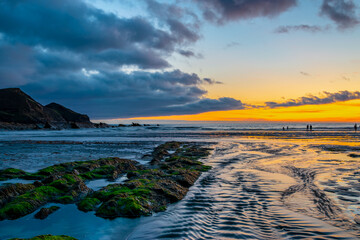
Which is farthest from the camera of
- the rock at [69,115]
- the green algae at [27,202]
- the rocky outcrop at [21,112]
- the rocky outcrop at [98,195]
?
the rock at [69,115]

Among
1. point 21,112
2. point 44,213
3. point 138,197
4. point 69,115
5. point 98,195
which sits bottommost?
point 44,213

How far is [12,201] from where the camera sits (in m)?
7.93

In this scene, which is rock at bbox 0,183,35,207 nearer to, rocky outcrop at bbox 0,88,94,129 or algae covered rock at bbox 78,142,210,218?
algae covered rock at bbox 78,142,210,218

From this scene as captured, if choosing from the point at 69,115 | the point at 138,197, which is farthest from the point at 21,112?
the point at 138,197

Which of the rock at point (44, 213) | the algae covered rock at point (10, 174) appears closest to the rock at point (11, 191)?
the rock at point (44, 213)

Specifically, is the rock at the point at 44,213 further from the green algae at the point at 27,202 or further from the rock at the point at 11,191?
the rock at the point at 11,191

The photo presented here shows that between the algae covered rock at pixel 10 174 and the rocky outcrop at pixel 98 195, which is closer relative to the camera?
the rocky outcrop at pixel 98 195

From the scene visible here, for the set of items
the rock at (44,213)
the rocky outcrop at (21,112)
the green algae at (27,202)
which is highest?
the rocky outcrop at (21,112)

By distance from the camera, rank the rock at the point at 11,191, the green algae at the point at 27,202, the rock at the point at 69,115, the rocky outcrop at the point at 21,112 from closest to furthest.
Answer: the green algae at the point at 27,202
the rock at the point at 11,191
the rocky outcrop at the point at 21,112
the rock at the point at 69,115

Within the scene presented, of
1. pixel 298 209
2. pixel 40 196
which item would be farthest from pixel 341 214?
pixel 40 196

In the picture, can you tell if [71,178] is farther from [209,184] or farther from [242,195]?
[242,195]

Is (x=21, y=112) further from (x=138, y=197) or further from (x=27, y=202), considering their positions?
(x=138, y=197)

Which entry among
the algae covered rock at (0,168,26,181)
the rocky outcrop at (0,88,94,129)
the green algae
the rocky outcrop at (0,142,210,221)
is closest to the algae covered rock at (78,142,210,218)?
the rocky outcrop at (0,142,210,221)

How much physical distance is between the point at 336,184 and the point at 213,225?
25.0 feet
